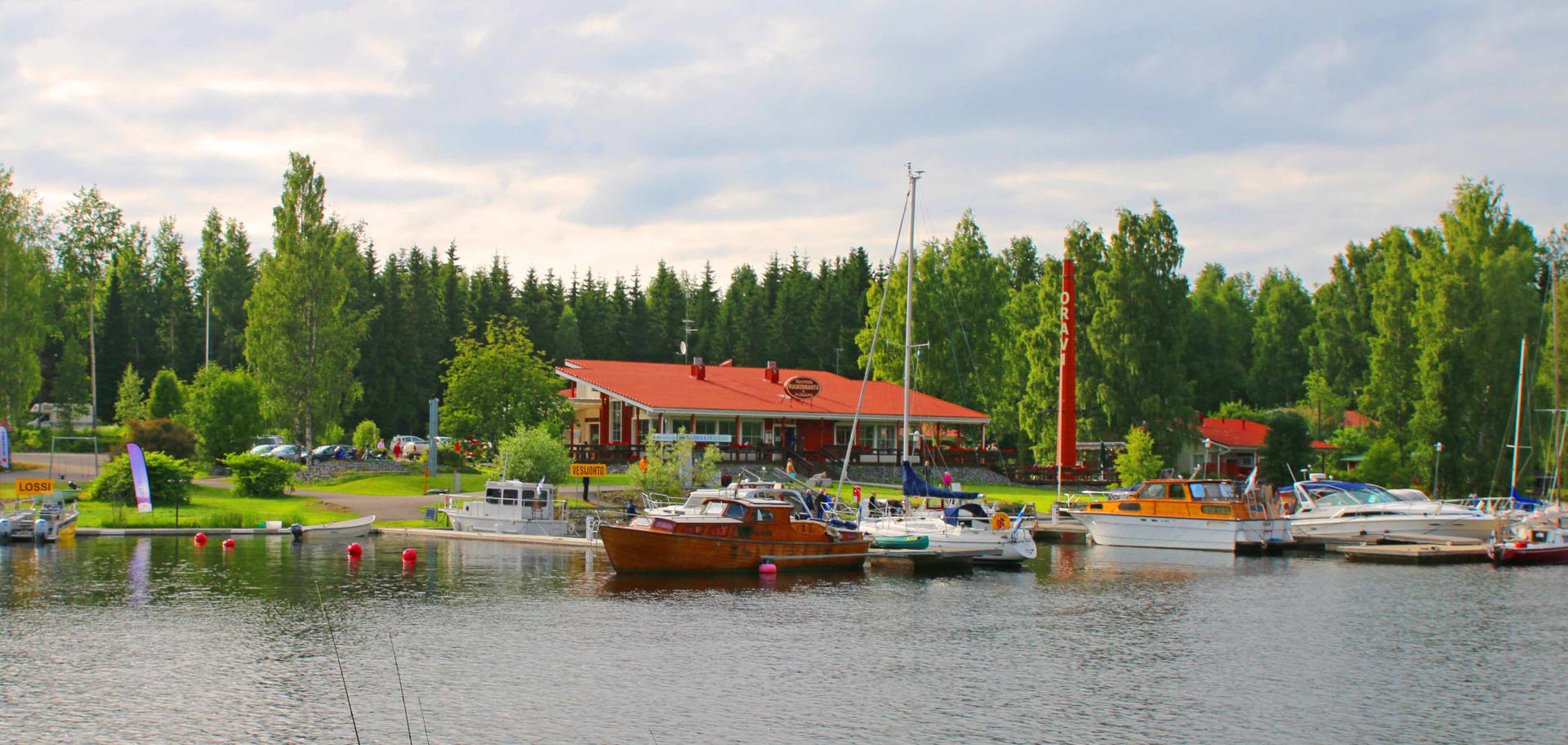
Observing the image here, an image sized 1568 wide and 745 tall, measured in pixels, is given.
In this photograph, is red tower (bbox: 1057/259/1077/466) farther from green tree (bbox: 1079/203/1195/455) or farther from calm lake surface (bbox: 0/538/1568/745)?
calm lake surface (bbox: 0/538/1568/745)

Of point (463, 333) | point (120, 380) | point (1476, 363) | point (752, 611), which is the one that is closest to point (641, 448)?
point (752, 611)

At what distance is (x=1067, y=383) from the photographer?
206 ft

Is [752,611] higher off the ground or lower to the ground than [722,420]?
lower

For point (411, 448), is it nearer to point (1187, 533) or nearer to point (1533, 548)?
point (1187, 533)

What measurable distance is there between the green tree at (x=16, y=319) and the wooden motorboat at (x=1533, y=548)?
2682 inches

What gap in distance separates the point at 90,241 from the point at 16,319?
44281 millimetres

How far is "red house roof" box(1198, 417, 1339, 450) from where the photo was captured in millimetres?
75125

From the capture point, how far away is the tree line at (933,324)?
6006 cm

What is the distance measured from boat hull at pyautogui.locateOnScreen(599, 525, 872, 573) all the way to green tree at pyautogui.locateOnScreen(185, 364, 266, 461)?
30.4 meters

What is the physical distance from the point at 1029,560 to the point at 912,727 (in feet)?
72.5

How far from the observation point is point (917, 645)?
853 inches

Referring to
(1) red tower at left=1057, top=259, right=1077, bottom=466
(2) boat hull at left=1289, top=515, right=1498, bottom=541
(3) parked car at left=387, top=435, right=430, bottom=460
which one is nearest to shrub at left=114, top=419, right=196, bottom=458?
(3) parked car at left=387, top=435, right=430, bottom=460

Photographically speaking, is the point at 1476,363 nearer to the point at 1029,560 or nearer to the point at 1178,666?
the point at 1029,560

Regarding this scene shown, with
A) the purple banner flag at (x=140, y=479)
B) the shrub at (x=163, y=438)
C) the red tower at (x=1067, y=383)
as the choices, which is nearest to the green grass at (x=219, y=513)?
the purple banner flag at (x=140, y=479)
